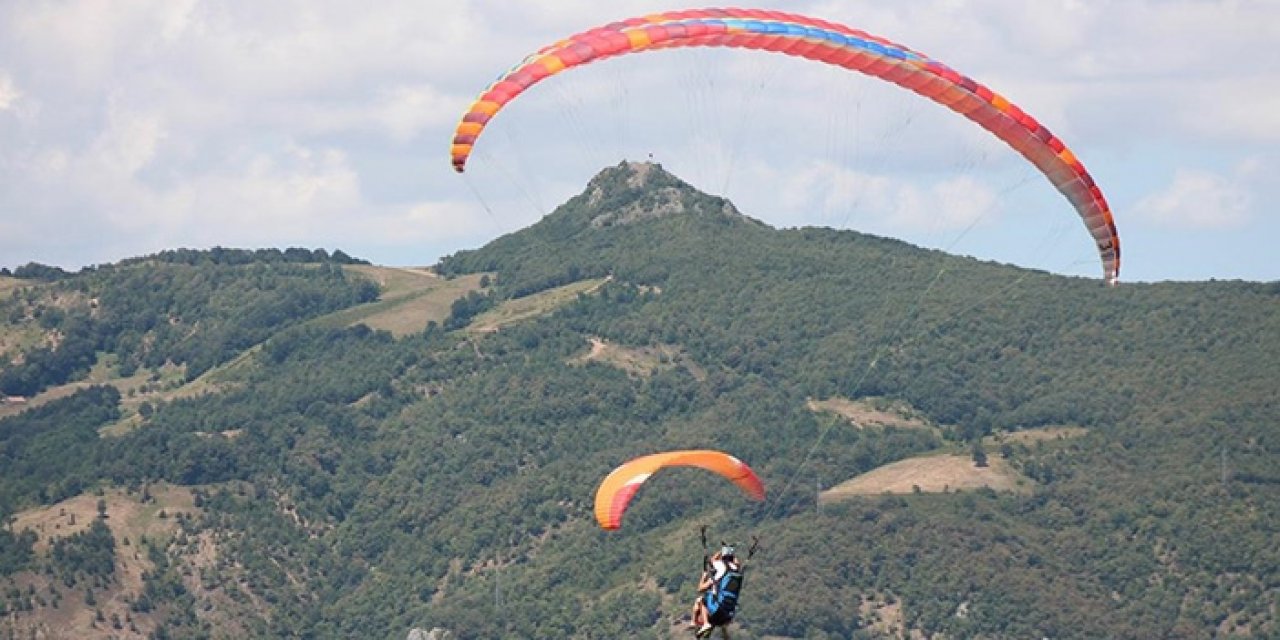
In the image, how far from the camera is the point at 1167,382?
186 m

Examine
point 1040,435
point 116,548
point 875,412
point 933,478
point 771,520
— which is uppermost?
point 875,412

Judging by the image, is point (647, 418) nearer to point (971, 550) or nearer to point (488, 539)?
Result: point (488, 539)

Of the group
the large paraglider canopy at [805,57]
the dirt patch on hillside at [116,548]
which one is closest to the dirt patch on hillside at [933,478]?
the dirt patch on hillside at [116,548]

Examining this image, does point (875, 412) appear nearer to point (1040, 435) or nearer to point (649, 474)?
point (1040, 435)

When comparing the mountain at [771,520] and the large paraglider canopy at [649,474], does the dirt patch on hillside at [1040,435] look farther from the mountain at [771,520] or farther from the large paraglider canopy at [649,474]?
the large paraglider canopy at [649,474]

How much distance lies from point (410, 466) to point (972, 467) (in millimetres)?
43601

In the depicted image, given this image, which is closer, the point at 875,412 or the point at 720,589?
the point at 720,589

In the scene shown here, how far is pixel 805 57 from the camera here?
6838 centimetres

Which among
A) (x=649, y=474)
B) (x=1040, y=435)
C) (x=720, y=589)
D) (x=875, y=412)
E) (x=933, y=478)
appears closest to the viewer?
(x=720, y=589)

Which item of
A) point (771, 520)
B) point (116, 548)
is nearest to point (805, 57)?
point (771, 520)

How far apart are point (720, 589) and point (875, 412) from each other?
137 metres

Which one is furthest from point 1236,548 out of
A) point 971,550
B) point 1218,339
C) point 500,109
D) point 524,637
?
point 500,109

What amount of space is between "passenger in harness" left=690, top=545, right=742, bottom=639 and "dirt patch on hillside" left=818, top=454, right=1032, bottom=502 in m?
116

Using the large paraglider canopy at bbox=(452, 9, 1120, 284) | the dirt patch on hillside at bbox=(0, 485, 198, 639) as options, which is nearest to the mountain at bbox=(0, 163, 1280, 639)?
the dirt patch on hillside at bbox=(0, 485, 198, 639)
